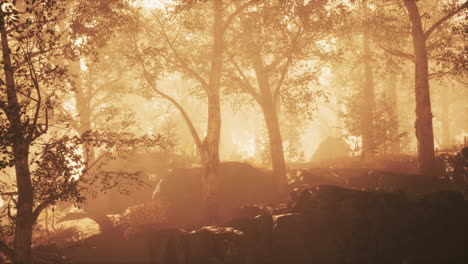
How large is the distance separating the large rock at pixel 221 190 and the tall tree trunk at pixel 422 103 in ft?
26.2

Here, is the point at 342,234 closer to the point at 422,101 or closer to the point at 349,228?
the point at 349,228

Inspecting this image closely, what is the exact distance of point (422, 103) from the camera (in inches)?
674

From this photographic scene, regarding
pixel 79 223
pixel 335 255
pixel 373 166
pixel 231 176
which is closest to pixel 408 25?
pixel 373 166

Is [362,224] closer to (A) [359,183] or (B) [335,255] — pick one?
(B) [335,255]

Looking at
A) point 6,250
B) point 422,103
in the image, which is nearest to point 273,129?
point 422,103

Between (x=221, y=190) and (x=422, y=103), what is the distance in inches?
445

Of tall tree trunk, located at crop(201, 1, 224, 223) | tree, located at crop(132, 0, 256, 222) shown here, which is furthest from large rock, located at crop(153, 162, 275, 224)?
tree, located at crop(132, 0, 256, 222)

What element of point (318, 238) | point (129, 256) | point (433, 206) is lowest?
point (129, 256)

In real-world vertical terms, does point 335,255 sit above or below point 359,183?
below

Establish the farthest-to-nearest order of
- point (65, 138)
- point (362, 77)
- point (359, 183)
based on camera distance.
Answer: point (362, 77)
point (359, 183)
point (65, 138)

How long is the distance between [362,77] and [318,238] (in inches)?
861

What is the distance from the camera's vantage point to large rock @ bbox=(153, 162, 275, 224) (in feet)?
61.7

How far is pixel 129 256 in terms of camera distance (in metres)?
14.5

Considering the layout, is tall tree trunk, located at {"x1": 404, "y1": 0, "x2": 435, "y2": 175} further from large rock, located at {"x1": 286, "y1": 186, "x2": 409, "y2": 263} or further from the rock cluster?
large rock, located at {"x1": 286, "y1": 186, "x2": 409, "y2": 263}
